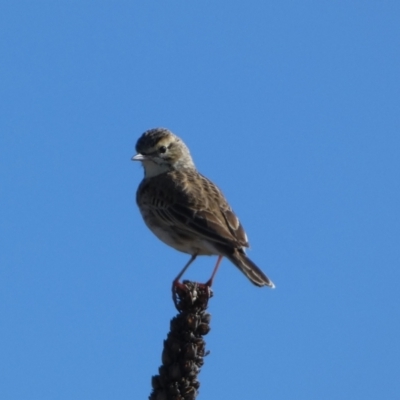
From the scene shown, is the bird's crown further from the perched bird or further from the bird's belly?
the bird's belly

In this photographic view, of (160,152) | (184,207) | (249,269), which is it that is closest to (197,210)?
(184,207)

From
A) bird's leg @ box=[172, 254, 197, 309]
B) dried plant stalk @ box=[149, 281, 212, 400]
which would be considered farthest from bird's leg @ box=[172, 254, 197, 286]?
dried plant stalk @ box=[149, 281, 212, 400]

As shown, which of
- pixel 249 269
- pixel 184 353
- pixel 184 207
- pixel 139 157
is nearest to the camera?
pixel 184 353

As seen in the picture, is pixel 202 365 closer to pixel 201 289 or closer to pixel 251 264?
pixel 201 289

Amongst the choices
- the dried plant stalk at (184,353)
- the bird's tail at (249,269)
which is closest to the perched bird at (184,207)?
the bird's tail at (249,269)

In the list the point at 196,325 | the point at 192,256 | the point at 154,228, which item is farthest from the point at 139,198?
the point at 196,325

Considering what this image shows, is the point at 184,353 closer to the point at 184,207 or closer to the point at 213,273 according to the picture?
the point at 213,273

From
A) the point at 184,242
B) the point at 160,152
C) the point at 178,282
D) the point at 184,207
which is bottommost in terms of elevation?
the point at 178,282
